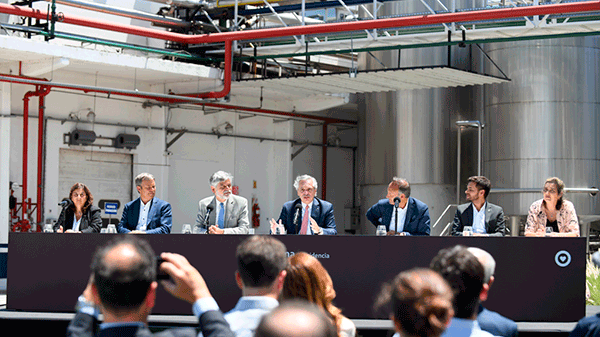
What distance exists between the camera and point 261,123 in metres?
17.7

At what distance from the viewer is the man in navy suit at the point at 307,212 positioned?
696 centimetres

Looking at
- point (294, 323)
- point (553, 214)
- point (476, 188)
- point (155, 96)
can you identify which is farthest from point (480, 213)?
point (155, 96)

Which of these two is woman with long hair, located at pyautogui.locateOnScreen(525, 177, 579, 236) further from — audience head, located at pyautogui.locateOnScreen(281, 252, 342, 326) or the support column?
the support column

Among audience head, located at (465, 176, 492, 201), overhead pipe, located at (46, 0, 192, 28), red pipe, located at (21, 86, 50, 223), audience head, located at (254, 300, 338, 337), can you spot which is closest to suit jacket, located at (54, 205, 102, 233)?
audience head, located at (465, 176, 492, 201)

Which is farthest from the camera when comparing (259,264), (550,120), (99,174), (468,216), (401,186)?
(99,174)

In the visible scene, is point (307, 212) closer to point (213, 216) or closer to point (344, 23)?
point (213, 216)

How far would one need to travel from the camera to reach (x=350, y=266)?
5.79 m

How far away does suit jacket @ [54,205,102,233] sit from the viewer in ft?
23.9

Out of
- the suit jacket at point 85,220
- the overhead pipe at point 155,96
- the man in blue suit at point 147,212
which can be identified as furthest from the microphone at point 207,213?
the overhead pipe at point 155,96

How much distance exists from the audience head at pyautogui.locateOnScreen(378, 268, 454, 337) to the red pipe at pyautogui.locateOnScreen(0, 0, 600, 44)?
362 inches

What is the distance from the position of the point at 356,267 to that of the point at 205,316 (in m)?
3.62

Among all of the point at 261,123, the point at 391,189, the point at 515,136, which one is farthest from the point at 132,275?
the point at 261,123

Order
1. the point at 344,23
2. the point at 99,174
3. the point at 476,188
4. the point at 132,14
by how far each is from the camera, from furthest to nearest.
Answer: the point at 99,174, the point at 132,14, the point at 344,23, the point at 476,188

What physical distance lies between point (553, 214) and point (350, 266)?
2.01 m
